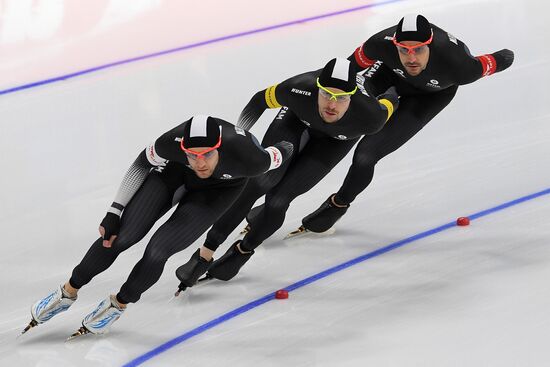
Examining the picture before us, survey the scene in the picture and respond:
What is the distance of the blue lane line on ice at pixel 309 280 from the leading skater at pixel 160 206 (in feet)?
0.96

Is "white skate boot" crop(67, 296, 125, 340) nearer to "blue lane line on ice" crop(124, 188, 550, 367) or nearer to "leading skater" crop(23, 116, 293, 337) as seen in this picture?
"leading skater" crop(23, 116, 293, 337)

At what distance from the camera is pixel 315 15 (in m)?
10.2

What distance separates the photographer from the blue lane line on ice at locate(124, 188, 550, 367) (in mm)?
5621

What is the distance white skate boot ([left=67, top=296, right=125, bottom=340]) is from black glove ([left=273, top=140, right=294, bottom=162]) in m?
1.13

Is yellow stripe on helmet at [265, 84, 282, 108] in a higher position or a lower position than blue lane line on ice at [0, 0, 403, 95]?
lower

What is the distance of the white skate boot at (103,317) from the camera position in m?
5.72

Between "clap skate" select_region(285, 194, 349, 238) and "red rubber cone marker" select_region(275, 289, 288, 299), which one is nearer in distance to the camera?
"red rubber cone marker" select_region(275, 289, 288, 299)

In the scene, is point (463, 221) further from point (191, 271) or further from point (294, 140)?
point (191, 271)

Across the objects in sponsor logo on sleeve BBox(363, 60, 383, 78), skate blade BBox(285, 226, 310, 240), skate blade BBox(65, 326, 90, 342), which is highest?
sponsor logo on sleeve BBox(363, 60, 383, 78)

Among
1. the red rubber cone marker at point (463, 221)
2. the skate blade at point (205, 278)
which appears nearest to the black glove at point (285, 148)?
the skate blade at point (205, 278)

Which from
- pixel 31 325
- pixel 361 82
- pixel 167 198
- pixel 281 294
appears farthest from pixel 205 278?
pixel 361 82

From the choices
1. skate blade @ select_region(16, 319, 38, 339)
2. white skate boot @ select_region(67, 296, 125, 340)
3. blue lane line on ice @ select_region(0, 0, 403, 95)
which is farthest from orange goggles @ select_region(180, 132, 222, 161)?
blue lane line on ice @ select_region(0, 0, 403, 95)

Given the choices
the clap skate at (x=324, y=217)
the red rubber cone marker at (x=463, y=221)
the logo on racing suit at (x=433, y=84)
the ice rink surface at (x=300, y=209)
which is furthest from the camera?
the red rubber cone marker at (x=463, y=221)

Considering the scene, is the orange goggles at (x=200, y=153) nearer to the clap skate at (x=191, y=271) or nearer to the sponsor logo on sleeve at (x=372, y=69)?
the clap skate at (x=191, y=271)
